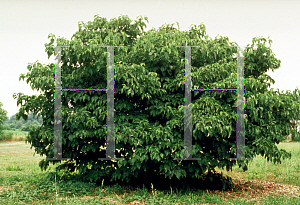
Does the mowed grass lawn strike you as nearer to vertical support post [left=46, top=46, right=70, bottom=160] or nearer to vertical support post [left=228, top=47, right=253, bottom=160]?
vertical support post [left=46, top=46, right=70, bottom=160]

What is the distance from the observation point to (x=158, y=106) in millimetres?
7074

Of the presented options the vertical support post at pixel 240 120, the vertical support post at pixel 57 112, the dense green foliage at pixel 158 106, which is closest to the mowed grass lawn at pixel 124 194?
the dense green foliage at pixel 158 106

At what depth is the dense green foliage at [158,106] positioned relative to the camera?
6.67 meters

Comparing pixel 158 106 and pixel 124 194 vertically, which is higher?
pixel 158 106

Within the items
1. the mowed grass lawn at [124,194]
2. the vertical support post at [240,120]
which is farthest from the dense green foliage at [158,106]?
the mowed grass lawn at [124,194]

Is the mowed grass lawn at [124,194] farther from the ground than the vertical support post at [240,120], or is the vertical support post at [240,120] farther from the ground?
the vertical support post at [240,120]

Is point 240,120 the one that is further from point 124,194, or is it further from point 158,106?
point 124,194

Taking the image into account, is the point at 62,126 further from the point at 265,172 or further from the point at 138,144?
the point at 265,172

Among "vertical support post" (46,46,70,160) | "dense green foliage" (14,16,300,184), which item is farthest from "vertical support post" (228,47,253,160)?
"vertical support post" (46,46,70,160)

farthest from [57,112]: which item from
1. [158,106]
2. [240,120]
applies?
[240,120]

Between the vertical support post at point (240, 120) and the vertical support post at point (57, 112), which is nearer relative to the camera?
the vertical support post at point (240, 120)

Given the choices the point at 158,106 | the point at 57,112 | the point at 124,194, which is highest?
the point at 158,106

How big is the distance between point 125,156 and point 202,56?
3437 millimetres

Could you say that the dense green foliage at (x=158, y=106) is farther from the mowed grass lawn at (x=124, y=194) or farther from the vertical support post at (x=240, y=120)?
the mowed grass lawn at (x=124, y=194)
